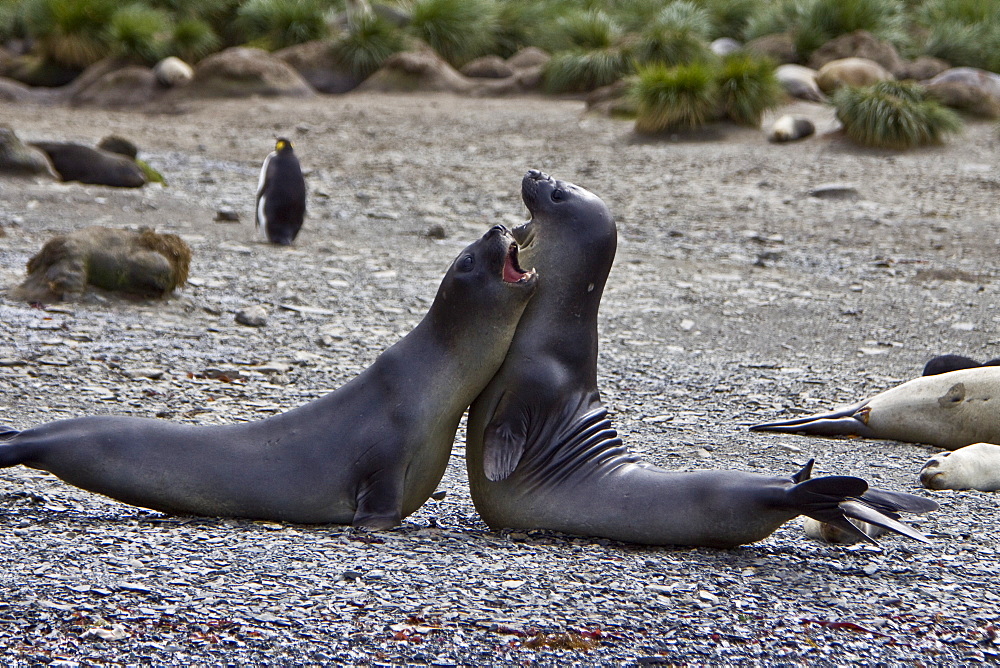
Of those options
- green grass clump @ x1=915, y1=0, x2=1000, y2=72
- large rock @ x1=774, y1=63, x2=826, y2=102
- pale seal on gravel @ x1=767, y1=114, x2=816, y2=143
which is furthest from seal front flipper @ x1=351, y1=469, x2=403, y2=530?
green grass clump @ x1=915, y1=0, x2=1000, y2=72

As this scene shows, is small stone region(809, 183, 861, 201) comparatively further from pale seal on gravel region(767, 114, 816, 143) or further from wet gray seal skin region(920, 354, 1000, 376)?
wet gray seal skin region(920, 354, 1000, 376)

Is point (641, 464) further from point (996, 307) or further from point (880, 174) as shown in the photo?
point (880, 174)

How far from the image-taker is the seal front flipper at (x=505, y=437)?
299cm

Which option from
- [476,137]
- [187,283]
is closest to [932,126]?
[476,137]

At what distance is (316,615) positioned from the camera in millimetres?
2381

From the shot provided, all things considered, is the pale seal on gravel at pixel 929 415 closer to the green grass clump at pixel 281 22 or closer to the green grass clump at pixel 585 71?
the green grass clump at pixel 585 71

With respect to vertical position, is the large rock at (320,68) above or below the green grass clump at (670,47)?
below

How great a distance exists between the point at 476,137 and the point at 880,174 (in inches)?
186

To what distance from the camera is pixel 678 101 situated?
1330 cm

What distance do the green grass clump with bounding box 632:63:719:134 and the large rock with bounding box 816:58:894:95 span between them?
8.77ft

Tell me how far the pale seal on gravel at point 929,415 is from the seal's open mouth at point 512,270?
5.87 ft

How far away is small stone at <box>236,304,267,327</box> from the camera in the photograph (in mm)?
6125

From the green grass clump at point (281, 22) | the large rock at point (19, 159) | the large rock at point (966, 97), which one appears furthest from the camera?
the green grass clump at point (281, 22)

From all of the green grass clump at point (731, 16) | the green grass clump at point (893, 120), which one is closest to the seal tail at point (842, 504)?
the green grass clump at point (893, 120)
